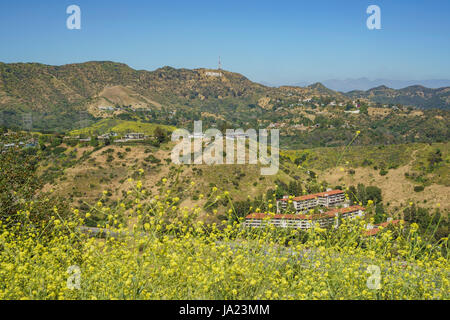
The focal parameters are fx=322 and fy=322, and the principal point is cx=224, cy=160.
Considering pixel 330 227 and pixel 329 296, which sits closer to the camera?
pixel 329 296

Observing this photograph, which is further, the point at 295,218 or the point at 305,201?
the point at 305,201

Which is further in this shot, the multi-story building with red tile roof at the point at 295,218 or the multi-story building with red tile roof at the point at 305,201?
the multi-story building with red tile roof at the point at 305,201

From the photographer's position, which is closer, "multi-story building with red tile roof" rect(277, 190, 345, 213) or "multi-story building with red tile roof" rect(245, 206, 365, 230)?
"multi-story building with red tile roof" rect(245, 206, 365, 230)

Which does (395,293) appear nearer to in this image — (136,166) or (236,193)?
(236,193)

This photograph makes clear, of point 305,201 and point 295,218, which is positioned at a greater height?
point 305,201

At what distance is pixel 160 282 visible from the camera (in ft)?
12.6

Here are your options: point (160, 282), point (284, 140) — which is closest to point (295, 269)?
point (160, 282)
